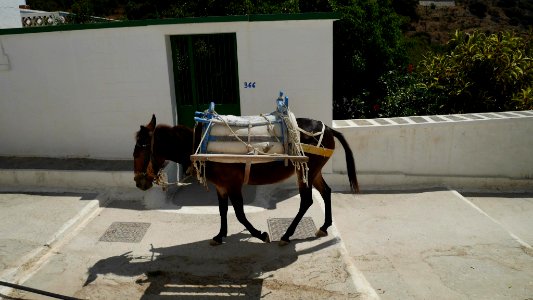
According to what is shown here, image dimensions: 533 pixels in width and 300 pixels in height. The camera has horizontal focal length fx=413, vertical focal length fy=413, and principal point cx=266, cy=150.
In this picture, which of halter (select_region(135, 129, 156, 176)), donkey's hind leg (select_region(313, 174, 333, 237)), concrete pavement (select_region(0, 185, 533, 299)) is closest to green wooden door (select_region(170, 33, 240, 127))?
concrete pavement (select_region(0, 185, 533, 299))

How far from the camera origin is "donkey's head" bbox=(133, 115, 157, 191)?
178 inches

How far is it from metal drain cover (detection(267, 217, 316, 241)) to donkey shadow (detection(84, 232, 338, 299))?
0.57 feet

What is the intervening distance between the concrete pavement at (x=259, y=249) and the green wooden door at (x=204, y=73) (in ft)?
4.71

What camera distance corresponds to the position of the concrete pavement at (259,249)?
4215mm

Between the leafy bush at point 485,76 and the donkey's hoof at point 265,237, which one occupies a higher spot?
the leafy bush at point 485,76

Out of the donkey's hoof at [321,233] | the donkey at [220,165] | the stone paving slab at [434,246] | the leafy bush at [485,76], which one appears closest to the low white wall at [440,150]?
the stone paving slab at [434,246]

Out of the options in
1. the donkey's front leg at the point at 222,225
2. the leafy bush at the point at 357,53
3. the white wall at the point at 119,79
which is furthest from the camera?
the leafy bush at the point at 357,53

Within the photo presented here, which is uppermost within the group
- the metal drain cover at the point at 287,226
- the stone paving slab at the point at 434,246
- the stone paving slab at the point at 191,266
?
the stone paving slab at the point at 191,266

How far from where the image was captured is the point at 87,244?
199 inches

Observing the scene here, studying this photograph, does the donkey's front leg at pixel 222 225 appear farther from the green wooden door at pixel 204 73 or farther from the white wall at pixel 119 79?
the green wooden door at pixel 204 73

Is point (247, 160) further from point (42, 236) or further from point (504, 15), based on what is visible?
point (504, 15)

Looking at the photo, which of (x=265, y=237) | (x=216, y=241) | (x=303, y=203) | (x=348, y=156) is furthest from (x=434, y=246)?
(x=216, y=241)

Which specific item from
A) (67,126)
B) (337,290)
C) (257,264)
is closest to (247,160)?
(257,264)

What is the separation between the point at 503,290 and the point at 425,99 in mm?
5628
